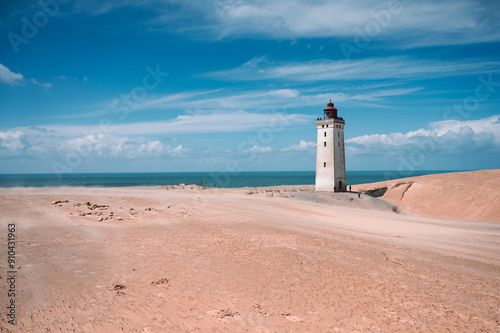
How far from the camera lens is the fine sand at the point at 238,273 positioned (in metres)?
7.94

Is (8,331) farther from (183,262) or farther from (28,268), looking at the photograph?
(183,262)

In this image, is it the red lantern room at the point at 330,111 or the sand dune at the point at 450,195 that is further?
the red lantern room at the point at 330,111

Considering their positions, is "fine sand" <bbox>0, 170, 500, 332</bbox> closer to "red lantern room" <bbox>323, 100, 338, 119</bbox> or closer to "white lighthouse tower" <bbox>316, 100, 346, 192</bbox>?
"white lighthouse tower" <bbox>316, 100, 346, 192</bbox>

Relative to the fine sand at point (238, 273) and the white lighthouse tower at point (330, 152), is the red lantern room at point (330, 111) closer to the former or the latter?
the white lighthouse tower at point (330, 152)

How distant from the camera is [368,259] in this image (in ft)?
43.3

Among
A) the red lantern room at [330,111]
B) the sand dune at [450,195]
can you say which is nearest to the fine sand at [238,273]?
the sand dune at [450,195]

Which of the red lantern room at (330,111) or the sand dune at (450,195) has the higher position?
the red lantern room at (330,111)

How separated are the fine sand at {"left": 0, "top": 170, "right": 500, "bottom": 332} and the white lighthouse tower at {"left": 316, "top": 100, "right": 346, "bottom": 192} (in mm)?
15941

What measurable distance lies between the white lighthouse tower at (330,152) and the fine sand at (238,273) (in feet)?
52.3

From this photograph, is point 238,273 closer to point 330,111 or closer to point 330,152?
point 330,152

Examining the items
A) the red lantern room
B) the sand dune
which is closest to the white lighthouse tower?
the red lantern room

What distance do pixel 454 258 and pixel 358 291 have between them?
7.11m

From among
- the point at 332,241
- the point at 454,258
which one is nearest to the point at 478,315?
the point at 454,258

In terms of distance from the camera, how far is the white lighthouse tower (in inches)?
1501
